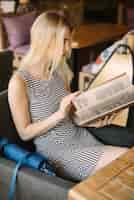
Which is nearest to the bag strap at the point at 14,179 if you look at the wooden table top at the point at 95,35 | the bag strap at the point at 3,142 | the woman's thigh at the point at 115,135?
the bag strap at the point at 3,142

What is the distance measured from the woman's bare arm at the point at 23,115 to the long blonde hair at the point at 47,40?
0.12 m

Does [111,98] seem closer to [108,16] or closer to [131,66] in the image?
[131,66]

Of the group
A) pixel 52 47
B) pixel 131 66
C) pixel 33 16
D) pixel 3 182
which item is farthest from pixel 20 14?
pixel 3 182

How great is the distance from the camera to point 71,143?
1.64m

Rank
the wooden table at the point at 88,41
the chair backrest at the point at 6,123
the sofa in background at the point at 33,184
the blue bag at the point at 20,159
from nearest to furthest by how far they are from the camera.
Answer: the sofa in background at the point at 33,184, the blue bag at the point at 20,159, the chair backrest at the point at 6,123, the wooden table at the point at 88,41

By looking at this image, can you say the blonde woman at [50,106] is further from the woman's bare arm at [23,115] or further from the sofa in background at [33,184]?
the sofa in background at [33,184]

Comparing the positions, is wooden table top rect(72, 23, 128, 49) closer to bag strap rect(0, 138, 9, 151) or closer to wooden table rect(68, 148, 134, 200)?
bag strap rect(0, 138, 9, 151)

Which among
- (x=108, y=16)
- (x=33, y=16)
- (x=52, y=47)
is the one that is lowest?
(x=108, y=16)

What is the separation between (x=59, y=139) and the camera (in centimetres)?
162

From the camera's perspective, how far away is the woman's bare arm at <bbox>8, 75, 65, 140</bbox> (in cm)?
149

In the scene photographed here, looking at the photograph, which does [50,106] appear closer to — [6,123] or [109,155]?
[6,123]

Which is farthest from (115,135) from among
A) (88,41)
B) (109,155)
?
(88,41)

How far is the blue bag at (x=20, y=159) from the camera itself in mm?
1330

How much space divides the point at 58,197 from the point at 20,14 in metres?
3.38
